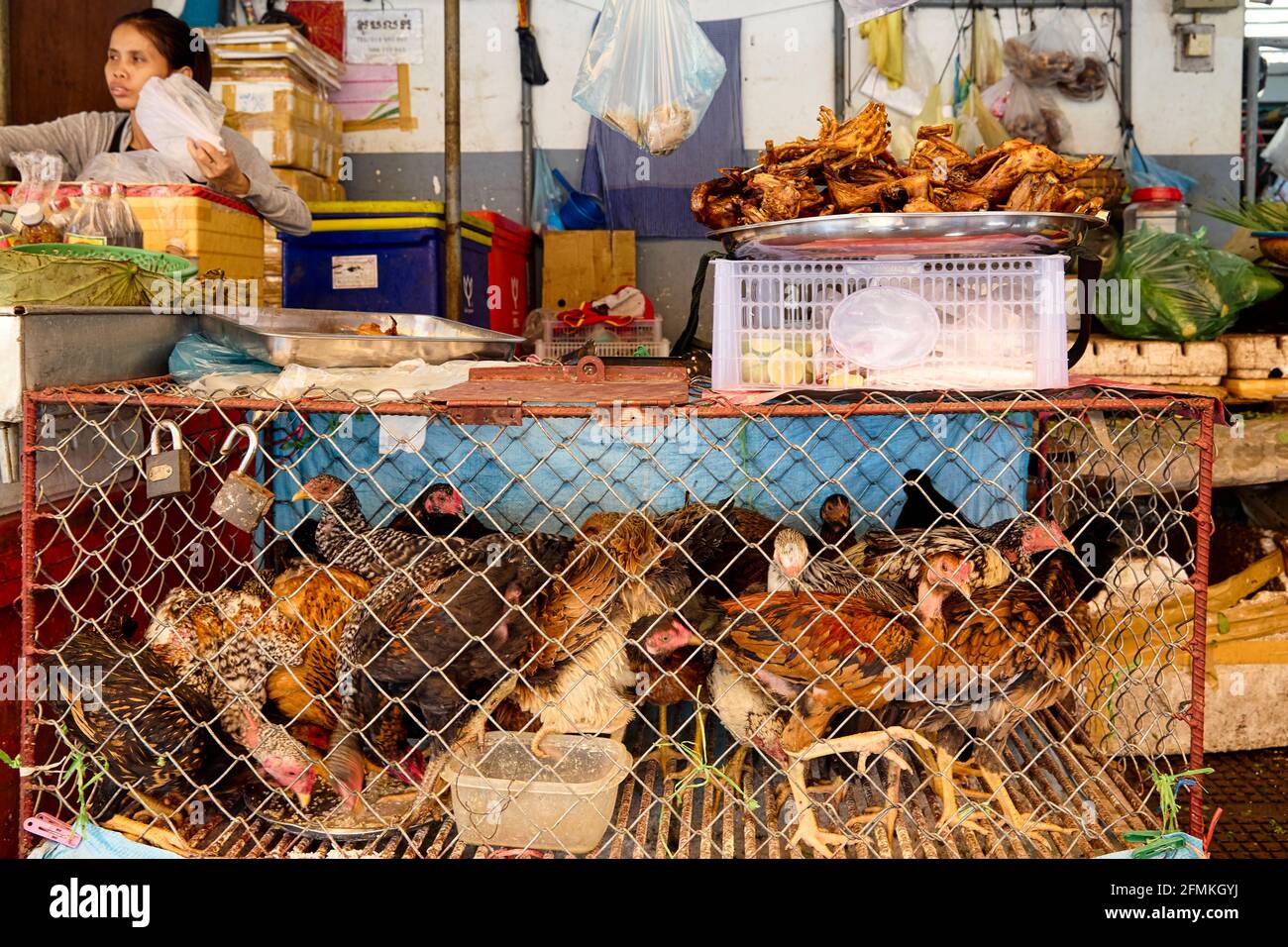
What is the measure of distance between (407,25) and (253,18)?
79 centimetres

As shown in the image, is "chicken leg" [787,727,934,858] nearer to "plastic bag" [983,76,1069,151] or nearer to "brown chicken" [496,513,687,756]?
"brown chicken" [496,513,687,756]

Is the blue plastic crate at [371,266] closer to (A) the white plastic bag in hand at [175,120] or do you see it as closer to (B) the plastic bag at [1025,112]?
(A) the white plastic bag in hand at [175,120]

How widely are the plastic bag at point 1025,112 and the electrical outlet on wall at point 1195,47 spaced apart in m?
0.75

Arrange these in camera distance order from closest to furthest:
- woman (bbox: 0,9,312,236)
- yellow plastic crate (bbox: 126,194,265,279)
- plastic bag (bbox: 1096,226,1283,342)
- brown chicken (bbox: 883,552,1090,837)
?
1. brown chicken (bbox: 883,552,1090,837)
2. yellow plastic crate (bbox: 126,194,265,279)
3. woman (bbox: 0,9,312,236)
4. plastic bag (bbox: 1096,226,1283,342)

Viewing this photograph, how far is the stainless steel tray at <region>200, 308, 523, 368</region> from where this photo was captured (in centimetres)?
247

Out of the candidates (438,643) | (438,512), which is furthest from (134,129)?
(438,643)

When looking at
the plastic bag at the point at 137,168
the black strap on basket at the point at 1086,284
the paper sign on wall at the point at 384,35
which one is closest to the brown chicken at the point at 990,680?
the black strap on basket at the point at 1086,284

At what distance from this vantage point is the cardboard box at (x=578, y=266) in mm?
5676

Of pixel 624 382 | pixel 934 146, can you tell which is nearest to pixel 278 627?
pixel 624 382

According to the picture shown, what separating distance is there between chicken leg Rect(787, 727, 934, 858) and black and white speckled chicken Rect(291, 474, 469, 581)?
944 mm

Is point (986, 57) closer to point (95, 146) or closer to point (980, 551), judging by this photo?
point (980, 551)

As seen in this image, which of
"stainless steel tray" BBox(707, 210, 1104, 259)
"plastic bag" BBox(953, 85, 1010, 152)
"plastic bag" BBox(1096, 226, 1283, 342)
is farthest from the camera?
"plastic bag" BBox(953, 85, 1010, 152)

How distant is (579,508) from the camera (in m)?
3.16

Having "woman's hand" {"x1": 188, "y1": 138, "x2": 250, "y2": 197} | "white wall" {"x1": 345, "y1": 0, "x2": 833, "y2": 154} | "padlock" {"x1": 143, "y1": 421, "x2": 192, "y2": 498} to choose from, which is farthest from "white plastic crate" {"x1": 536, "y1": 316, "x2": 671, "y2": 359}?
"padlock" {"x1": 143, "y1": 421, "x2": 192, "y2": 498}
